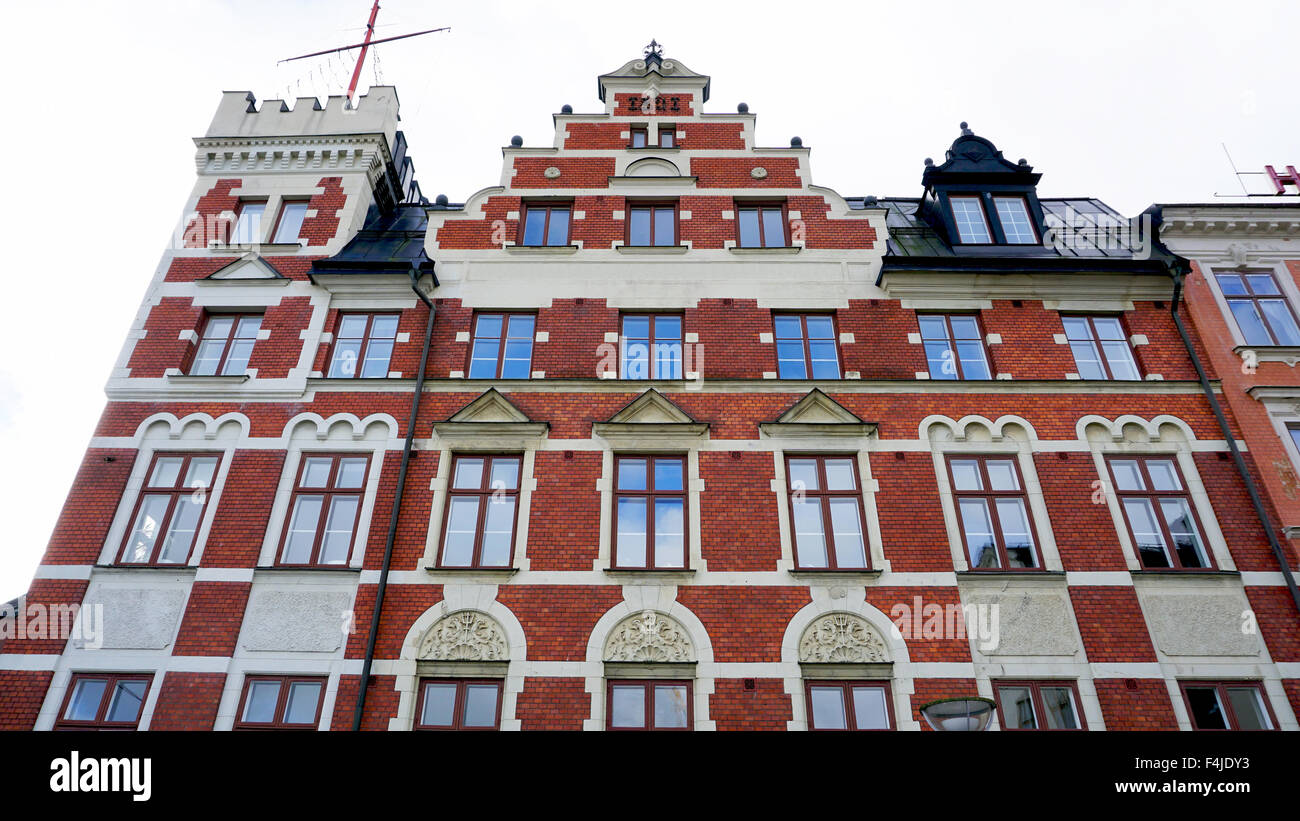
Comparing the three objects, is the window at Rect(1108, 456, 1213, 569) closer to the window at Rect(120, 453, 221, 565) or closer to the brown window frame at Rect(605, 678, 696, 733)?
the brown window frame at Rect(605, 678, 696, 733)

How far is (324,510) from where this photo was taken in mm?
14242

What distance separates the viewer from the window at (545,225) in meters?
18.0

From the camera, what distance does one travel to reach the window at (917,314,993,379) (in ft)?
52.5

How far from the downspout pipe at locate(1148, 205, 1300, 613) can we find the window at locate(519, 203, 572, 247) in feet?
42.5

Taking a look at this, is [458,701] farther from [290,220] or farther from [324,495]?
[290,220]

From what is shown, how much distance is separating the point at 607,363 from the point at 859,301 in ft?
18.3

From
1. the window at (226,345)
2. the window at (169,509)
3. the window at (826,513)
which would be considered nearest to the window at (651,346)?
the window at (826,513)

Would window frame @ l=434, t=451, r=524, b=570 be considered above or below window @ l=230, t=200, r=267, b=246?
below

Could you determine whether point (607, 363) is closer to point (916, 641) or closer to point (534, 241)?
point (534, 241)

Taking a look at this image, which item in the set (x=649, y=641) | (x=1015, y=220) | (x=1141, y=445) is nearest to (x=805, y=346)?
(x=1141, y=445)

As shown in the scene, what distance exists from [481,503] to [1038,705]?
32.2 feet

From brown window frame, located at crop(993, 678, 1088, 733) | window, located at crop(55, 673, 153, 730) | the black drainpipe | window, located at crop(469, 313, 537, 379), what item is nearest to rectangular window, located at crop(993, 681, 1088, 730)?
brown window frame, located at crop(993, 678, 1088, 733)

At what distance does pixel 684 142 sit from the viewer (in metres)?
19.3
